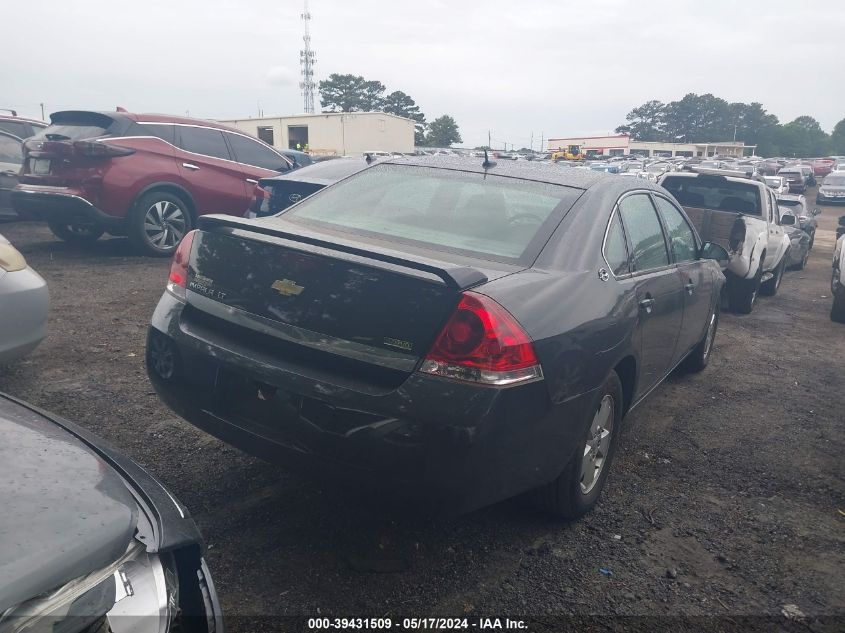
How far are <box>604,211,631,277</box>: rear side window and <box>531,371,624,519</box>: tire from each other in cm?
54

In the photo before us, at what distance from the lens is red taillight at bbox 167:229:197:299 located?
318 cm

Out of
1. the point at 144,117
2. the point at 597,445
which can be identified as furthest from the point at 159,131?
the point at 597,445

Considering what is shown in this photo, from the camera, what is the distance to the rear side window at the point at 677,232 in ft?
15.0

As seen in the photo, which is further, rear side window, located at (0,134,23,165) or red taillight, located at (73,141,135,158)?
rear side window, located at (0,134,23,165)

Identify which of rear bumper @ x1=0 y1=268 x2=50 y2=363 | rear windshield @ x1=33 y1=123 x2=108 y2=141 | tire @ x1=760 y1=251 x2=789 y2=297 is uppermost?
rear windshield @ x1=33 y1=123 x2=108 y2=141

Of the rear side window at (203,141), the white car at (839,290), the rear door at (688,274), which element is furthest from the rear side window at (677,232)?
the rear side window at (203,141)

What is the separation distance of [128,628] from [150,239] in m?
8.20

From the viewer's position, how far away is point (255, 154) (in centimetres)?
1021

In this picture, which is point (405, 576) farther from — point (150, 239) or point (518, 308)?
point (150, 239)

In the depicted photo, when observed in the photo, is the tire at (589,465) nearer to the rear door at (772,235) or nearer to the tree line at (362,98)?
the rear door at (772,235)

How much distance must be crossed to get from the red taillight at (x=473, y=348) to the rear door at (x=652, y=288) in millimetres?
1351

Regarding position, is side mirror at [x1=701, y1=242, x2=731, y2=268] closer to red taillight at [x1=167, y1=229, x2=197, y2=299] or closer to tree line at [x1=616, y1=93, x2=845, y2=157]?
red taillight at [x1=167, y1=229, x2=197, y2=299]

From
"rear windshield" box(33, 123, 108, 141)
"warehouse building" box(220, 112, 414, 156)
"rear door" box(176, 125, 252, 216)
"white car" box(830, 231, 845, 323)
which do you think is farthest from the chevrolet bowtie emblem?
"warehouse building" box(220, 112, 414, 156)

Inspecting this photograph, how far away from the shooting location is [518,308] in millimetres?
2686
